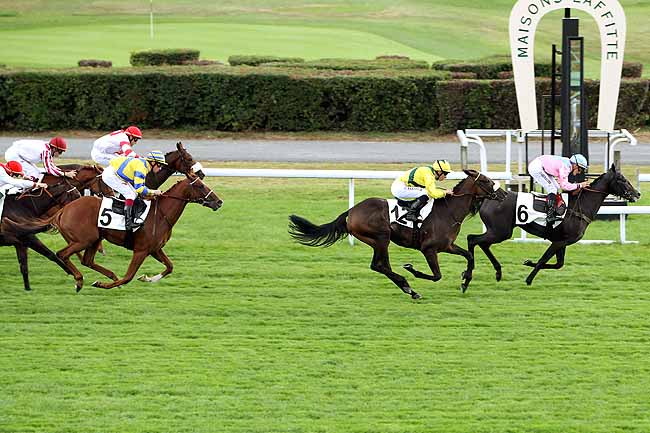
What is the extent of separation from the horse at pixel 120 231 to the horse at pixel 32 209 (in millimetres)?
86

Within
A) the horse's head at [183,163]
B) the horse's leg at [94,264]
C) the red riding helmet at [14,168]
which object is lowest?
the horse's leg at [94,264]

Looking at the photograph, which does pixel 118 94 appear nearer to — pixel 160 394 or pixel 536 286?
pixel 536 286

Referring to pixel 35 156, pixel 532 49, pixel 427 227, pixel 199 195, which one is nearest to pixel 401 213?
pixel 427 227

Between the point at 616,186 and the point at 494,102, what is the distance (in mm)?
8662

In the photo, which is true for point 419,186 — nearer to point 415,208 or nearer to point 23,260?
point 415,208

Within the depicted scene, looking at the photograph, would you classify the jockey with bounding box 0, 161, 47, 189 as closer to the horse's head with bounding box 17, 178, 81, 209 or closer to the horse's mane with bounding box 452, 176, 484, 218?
the horse's head with bounding box 17, 178, 81, 209

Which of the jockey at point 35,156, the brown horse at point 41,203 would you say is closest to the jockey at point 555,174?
the brown horse at point 41,203

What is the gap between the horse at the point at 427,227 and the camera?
28.5 feet

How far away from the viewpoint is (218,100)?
17875 millimetres

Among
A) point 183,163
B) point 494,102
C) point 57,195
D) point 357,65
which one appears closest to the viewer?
point 183,163

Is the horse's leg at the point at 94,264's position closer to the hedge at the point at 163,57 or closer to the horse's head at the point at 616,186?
the horse's head at the point at 616,186

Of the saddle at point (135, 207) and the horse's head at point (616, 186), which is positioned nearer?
the saddle at point (135, 207)

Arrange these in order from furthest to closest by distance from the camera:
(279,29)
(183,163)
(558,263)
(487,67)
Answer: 1. (279,29)
2. (487,67)
3. (558,263)
4. (183,163)

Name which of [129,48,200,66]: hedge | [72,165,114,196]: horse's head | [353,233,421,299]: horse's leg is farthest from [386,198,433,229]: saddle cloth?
[129,48,200,66]: hedge
